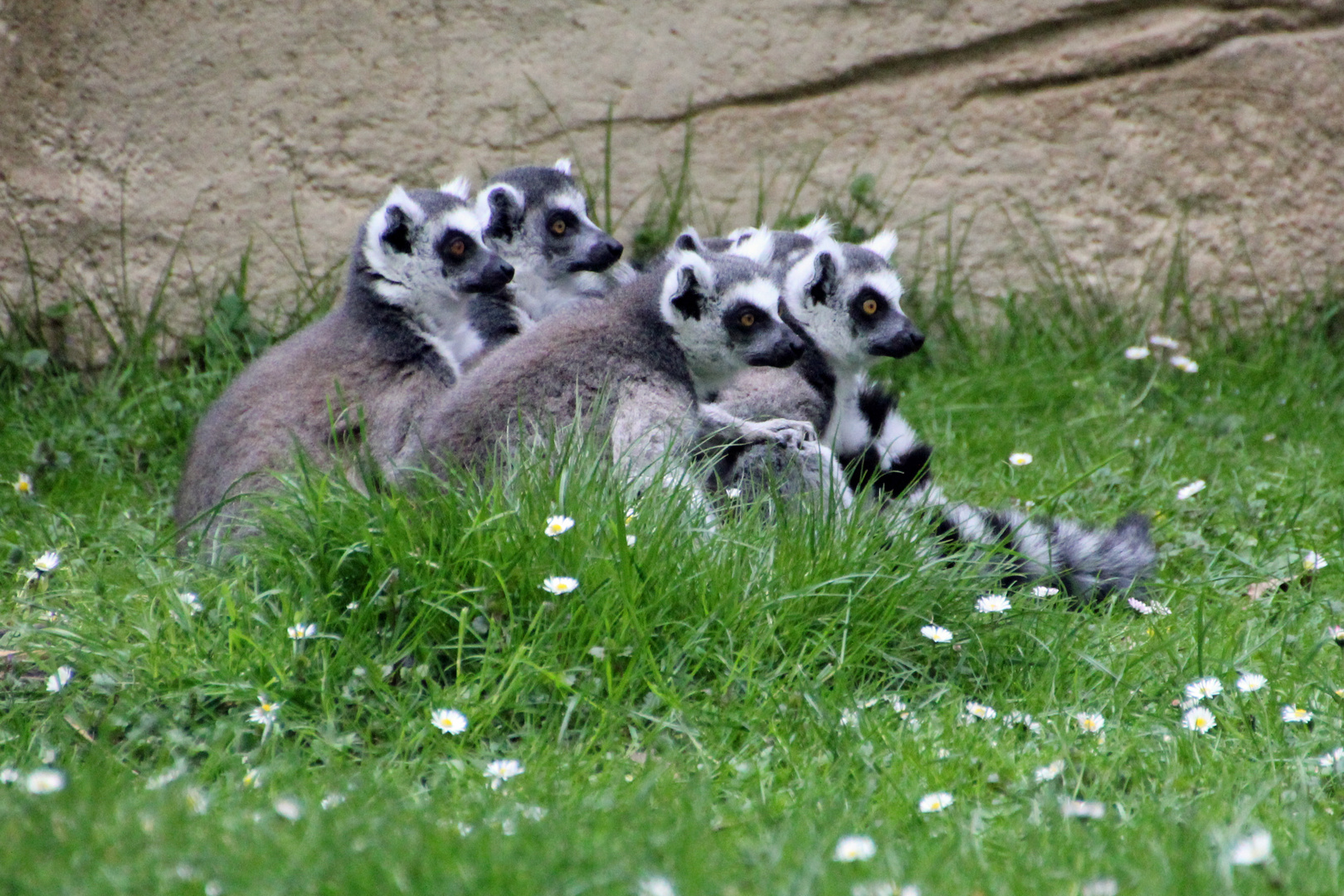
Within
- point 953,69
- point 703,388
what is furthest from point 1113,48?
point 703,388

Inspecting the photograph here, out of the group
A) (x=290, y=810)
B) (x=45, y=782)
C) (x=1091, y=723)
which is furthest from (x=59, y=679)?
(x=1091, y=723)

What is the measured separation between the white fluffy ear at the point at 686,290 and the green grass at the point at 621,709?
670mm

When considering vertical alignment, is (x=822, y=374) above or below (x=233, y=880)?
below

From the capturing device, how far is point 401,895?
1.85 metres

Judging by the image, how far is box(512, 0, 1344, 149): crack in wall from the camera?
18.6ft

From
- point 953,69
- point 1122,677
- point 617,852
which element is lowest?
point 1122,677

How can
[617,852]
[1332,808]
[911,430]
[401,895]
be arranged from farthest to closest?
[911,430] → [1332,808] → [617,852] → [401,895]

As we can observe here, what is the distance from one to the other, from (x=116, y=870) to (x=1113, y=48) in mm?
5137

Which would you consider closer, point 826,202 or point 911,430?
point 911,430

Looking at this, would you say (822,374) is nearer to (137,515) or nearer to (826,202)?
(826,202)

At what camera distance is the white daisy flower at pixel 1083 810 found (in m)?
2.27

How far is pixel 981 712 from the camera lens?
2.78m

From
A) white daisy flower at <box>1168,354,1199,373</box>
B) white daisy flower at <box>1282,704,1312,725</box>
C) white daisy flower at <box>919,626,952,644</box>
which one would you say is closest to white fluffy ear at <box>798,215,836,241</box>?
white daisy flower at <box>1168,354,1199,373</box>

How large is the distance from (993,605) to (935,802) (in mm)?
767
